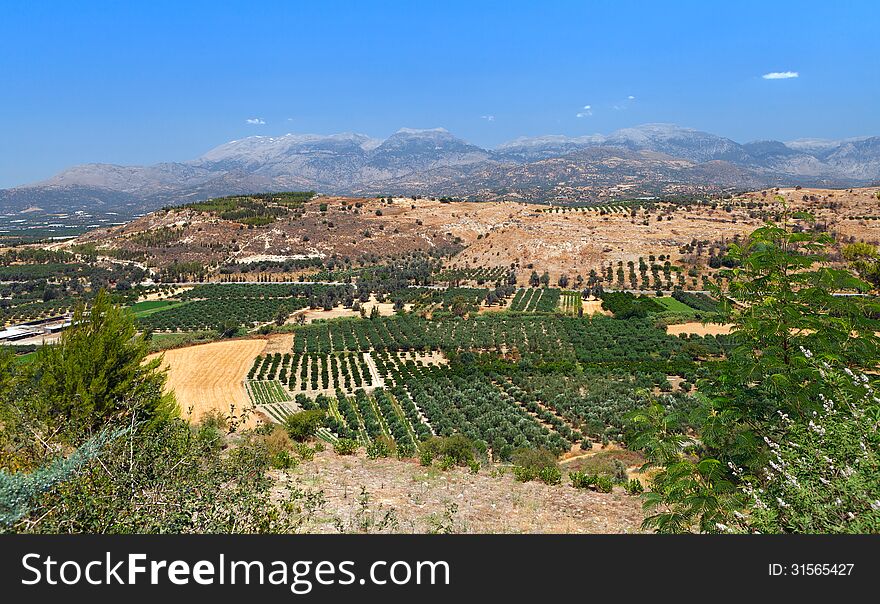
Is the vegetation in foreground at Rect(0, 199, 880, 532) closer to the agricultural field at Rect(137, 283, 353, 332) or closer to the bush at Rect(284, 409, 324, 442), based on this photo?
the bush at Rect(284, 409, 324, 442)

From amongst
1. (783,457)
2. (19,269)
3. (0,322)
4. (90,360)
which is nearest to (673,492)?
(783,457)

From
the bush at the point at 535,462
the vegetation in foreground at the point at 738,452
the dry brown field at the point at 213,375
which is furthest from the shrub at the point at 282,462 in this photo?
the dry brown field at the point at 213,375

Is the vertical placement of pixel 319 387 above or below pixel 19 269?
below

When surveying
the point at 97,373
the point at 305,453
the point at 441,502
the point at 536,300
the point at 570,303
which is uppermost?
the point at 97,373

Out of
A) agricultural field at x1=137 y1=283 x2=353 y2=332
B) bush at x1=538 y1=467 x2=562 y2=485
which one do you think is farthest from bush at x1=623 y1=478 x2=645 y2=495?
agricultural field at x1=137 y1=283 x2=353 y2=332

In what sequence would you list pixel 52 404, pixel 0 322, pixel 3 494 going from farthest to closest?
pixel 0 322
pixel 52 404
pixel 3 494

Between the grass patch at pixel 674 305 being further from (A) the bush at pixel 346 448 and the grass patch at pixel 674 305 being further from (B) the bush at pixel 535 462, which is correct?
(A) the bush at pixel 346 448

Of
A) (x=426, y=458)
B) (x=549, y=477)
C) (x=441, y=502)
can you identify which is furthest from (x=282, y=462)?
(x=549, y=477)

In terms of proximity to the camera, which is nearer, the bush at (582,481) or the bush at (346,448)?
the bush at (582,481)

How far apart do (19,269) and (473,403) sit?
115 metres

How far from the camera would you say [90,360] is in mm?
12195

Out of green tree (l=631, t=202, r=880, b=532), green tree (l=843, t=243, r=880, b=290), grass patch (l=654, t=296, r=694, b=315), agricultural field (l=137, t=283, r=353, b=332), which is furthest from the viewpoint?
agricultural field (l=137, t=283, r=353, b=332)

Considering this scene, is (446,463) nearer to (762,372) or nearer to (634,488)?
(634,488)
